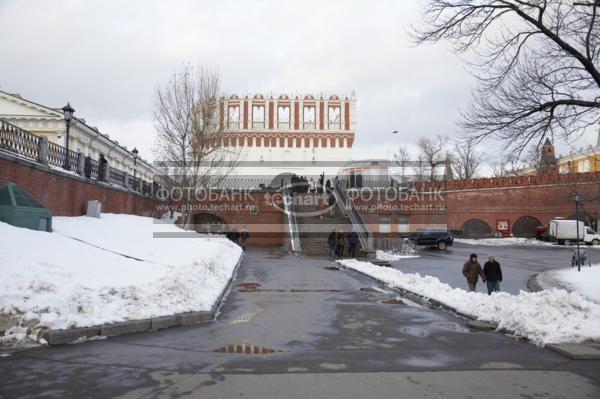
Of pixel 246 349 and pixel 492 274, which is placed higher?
pixel 492 274

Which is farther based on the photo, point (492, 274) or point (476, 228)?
point (476, 228)

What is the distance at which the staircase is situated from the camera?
28531mm

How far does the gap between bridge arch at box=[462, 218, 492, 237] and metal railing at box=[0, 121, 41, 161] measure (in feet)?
137

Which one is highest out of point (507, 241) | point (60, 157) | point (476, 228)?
point (60, 157)

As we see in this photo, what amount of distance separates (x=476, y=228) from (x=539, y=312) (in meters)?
42.0

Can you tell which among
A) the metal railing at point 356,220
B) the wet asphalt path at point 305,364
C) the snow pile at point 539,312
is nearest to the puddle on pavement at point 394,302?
the snow pile at point 539,312

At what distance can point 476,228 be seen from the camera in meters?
48.8

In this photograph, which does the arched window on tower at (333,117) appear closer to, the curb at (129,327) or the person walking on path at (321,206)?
the person walking on path at (321,206)

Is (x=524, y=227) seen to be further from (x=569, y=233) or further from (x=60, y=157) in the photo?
(x=60, y=157)

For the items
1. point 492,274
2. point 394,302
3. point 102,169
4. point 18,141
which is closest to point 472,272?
point 492,274

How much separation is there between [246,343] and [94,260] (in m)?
5.37

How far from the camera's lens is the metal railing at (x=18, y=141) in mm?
13969

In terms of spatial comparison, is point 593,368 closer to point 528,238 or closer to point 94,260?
point 94,260

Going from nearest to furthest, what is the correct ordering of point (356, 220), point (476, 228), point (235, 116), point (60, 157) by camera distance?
point (60, 157), point (356, 220), point (476, 228), point (235, 116)
